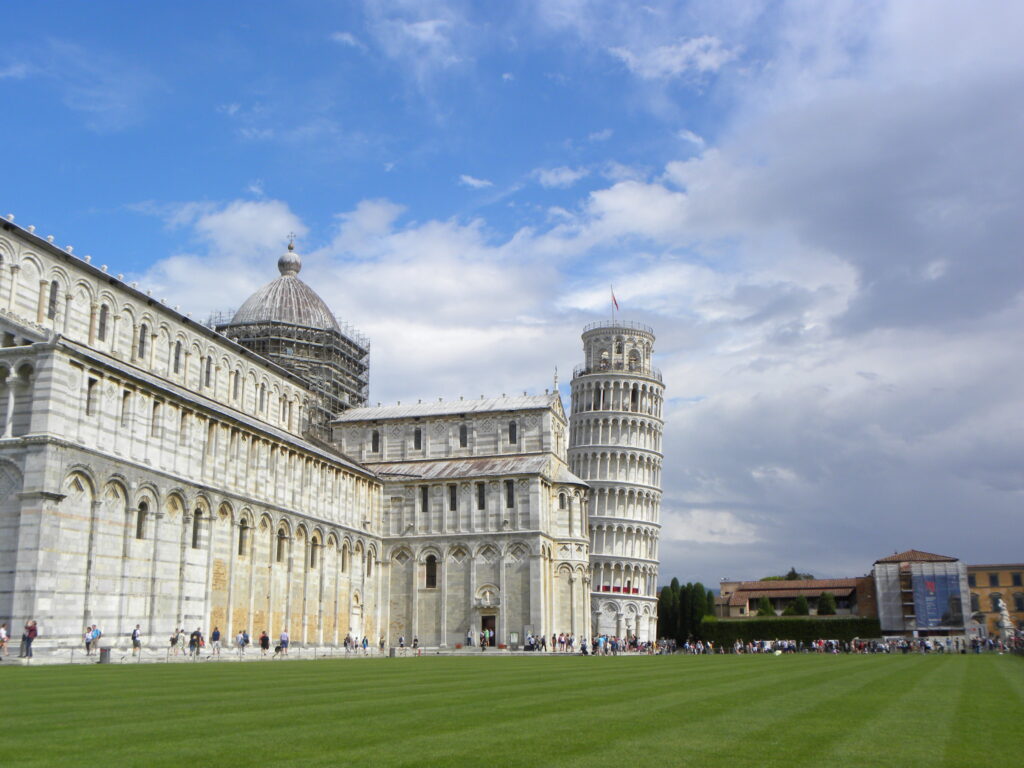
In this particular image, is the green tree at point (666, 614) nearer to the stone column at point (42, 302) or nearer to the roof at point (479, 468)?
the roof at point (479, 468)

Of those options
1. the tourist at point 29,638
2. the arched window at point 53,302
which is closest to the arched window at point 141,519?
the tourist at point 29,638

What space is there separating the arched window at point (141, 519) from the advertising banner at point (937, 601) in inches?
2884

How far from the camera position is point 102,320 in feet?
151

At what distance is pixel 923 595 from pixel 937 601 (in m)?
1.27

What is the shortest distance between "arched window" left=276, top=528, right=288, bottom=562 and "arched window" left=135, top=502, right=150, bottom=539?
1146 centimetres

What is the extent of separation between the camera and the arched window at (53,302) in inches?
1671

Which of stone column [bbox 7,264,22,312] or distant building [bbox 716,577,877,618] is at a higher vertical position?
stone column [bbox 7,264,22,312]

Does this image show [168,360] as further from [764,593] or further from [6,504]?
[764,593]

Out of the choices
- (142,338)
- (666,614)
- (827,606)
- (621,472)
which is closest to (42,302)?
(142,338)

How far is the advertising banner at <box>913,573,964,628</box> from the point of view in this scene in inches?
3445

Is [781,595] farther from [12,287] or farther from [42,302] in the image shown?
[12,287]

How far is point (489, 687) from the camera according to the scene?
19219 millimetres

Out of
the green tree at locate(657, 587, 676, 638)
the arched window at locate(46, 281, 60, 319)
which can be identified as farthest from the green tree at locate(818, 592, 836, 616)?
the arched window at locate(46, 281, 60, 319)

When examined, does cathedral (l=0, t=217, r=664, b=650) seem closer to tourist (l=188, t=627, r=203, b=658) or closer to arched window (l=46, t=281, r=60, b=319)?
arched window (l=46, t=281, r=60, b=319)
